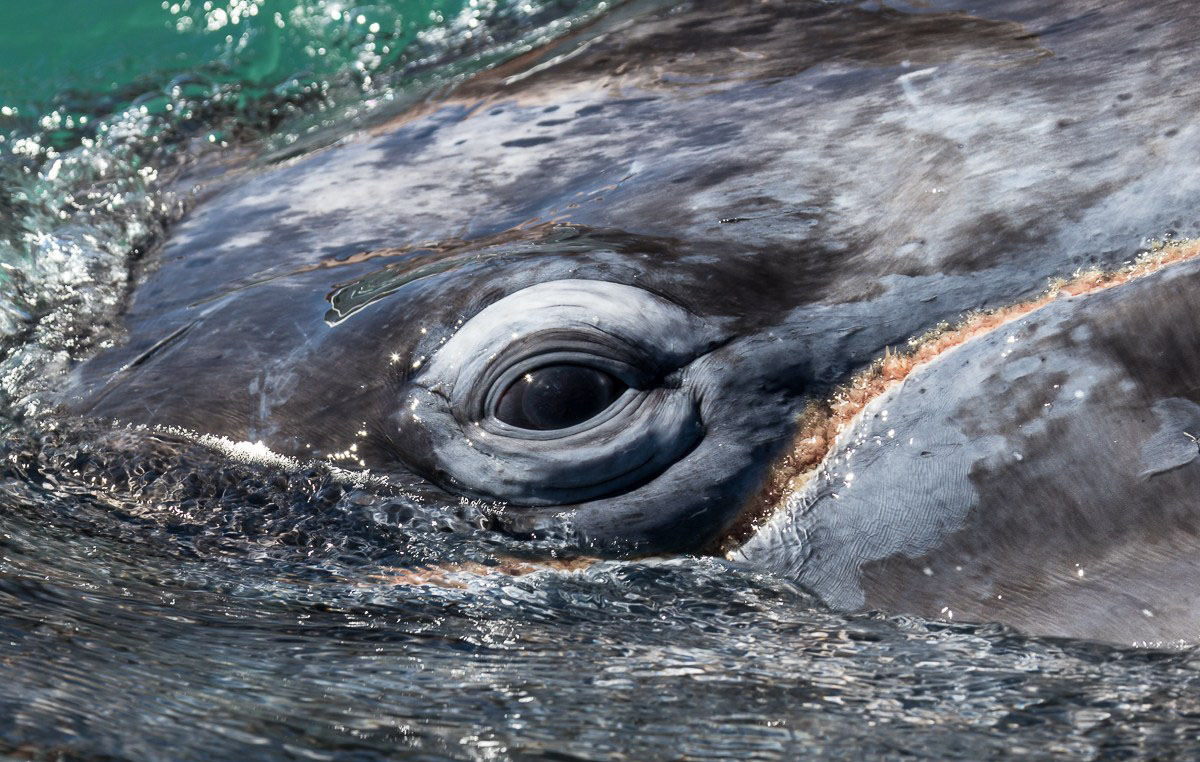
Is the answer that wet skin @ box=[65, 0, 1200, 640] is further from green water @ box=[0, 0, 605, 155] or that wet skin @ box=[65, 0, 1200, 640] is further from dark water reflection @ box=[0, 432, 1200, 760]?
green water @ box=[0, 0, 605, 155]

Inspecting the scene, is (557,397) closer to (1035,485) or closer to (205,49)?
(1035,485)

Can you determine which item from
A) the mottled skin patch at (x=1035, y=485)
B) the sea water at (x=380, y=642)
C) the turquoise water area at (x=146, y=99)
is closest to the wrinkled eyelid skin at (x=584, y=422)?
the sea water at (x=380, y=642)

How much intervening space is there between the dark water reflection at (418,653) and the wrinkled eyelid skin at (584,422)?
16 centimetres

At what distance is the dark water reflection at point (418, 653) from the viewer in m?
1.96

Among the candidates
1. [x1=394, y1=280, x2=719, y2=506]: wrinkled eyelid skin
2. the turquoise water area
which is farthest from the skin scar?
the turquoise water area

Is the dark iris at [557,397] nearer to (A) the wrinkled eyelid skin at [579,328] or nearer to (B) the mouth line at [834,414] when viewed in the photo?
(A) the wrinkled eyelid skin at [579,328]

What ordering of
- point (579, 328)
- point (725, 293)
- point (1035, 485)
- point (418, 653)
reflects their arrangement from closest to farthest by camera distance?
point (418, 653)
point (1035, 485)
point (579, 328)
point (725, 293)

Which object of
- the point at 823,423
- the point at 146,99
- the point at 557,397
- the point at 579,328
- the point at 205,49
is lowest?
the point at 823,423

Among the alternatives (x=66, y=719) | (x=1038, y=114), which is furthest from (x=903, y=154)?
(x=66, y=719)

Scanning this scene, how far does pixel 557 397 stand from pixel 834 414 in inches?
27.4

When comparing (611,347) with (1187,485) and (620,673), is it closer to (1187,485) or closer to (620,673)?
(620,673)

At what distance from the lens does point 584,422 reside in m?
3.02

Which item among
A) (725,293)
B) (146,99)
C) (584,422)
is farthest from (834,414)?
(146,99)

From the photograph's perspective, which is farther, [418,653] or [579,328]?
[579,328]
